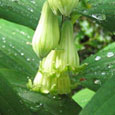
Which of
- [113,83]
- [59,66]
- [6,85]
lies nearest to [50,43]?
[59,66]

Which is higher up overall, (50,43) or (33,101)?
(50,43)

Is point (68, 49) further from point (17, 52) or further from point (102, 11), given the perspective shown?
point (17, 52)

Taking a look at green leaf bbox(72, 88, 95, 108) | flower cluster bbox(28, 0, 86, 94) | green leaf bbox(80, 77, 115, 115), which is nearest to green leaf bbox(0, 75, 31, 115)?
flower cluster bbox(28, 0, 86, 94)

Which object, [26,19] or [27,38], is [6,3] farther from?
[27,38]

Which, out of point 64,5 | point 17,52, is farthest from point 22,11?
point 64,5

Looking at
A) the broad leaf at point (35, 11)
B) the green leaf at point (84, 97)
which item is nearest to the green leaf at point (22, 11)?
the broad leaf at point (35, 11)

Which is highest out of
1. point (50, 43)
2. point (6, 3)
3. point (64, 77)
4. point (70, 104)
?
point (6, 3)
